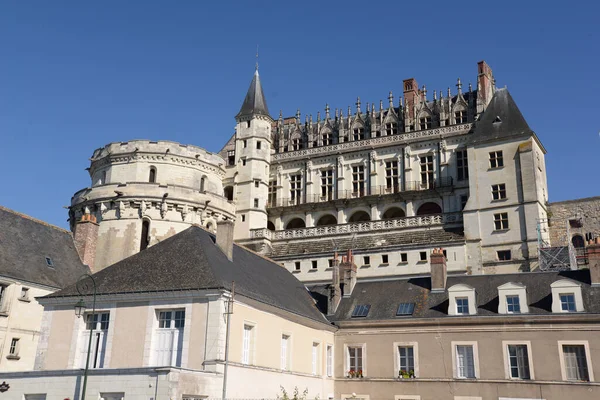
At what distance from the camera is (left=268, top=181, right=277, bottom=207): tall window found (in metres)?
45.5

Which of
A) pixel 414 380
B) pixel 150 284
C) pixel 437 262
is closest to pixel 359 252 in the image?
pixel 437 262

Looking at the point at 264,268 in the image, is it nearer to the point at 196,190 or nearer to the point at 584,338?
the point at 584,338

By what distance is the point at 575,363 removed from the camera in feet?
67.3

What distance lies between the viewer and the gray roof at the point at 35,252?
25.2 m

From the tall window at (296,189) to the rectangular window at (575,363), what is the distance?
26142 millimetres

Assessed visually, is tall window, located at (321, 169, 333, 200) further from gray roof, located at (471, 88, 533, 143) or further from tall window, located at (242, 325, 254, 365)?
tall window, located at (242, 325, 254, 365)

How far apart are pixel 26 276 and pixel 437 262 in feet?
54.4

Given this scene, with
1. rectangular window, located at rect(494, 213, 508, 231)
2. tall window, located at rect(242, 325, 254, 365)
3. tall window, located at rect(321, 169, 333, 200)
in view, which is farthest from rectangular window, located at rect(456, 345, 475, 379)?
tall window, located at rect(321, 169, 333, 200)

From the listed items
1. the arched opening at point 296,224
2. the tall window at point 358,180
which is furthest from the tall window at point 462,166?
the arched opening at point 296,224

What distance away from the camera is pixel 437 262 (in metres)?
24.4

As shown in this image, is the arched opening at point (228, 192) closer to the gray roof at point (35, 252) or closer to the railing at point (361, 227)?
the railing at point (361, 227)

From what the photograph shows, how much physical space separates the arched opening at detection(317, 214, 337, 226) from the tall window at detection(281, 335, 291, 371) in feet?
75.4

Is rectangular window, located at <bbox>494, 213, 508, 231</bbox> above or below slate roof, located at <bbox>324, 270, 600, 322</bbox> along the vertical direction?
above

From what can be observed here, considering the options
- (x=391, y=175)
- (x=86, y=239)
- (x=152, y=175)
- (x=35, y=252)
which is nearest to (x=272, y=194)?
(x=391, y=175)
